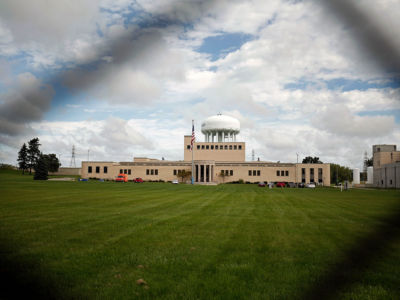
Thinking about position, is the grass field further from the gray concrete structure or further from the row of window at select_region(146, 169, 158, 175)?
the row of window at select_region(146, 169, 158, 175)

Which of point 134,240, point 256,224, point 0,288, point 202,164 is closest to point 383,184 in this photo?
point 202,164

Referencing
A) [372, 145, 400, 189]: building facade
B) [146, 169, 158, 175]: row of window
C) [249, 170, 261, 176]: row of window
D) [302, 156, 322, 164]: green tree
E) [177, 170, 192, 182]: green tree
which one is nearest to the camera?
[372, 145, 400, 189]: building facade

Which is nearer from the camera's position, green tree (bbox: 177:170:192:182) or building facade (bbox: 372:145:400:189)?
building facade (bbox: 372:145:400:189)

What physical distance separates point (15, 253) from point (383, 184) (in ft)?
303

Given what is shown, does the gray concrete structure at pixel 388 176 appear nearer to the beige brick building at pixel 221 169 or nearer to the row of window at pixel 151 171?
the beige brick building at pixel 221 169

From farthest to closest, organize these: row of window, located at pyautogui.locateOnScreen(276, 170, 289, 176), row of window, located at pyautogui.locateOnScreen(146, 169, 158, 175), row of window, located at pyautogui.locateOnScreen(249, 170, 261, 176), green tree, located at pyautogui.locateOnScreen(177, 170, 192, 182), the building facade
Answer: row of window, located at pyautogui.locateOnScreen(146, 169, 158, 175) < row of window, located at pyautogui.locateOnScreen(249, 170, 261, 176) < row of window, located at pyautogui.locateOnScreen(276, 170, 289, 176) < green tree, located at pyautogui.locateOnScreen(177, 170, 192, 182) < the building facade

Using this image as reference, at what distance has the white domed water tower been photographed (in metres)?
111

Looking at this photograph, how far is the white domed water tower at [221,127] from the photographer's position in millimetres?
110812

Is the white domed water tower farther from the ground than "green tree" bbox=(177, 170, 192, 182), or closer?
farther from the ground

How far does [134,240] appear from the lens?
1100 cm

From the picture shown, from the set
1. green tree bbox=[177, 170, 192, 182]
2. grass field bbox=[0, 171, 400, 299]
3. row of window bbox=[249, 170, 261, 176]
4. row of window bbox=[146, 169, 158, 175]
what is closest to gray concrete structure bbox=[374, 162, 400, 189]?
row of window bbox=[249, 170, 261, 176]

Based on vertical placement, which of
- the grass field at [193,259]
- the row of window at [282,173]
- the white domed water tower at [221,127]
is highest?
the white domed water tower at [221,127]

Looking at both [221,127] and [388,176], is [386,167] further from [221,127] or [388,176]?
[221,127]

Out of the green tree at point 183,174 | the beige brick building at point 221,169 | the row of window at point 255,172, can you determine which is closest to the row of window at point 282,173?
the beige brick building at point 221,169
